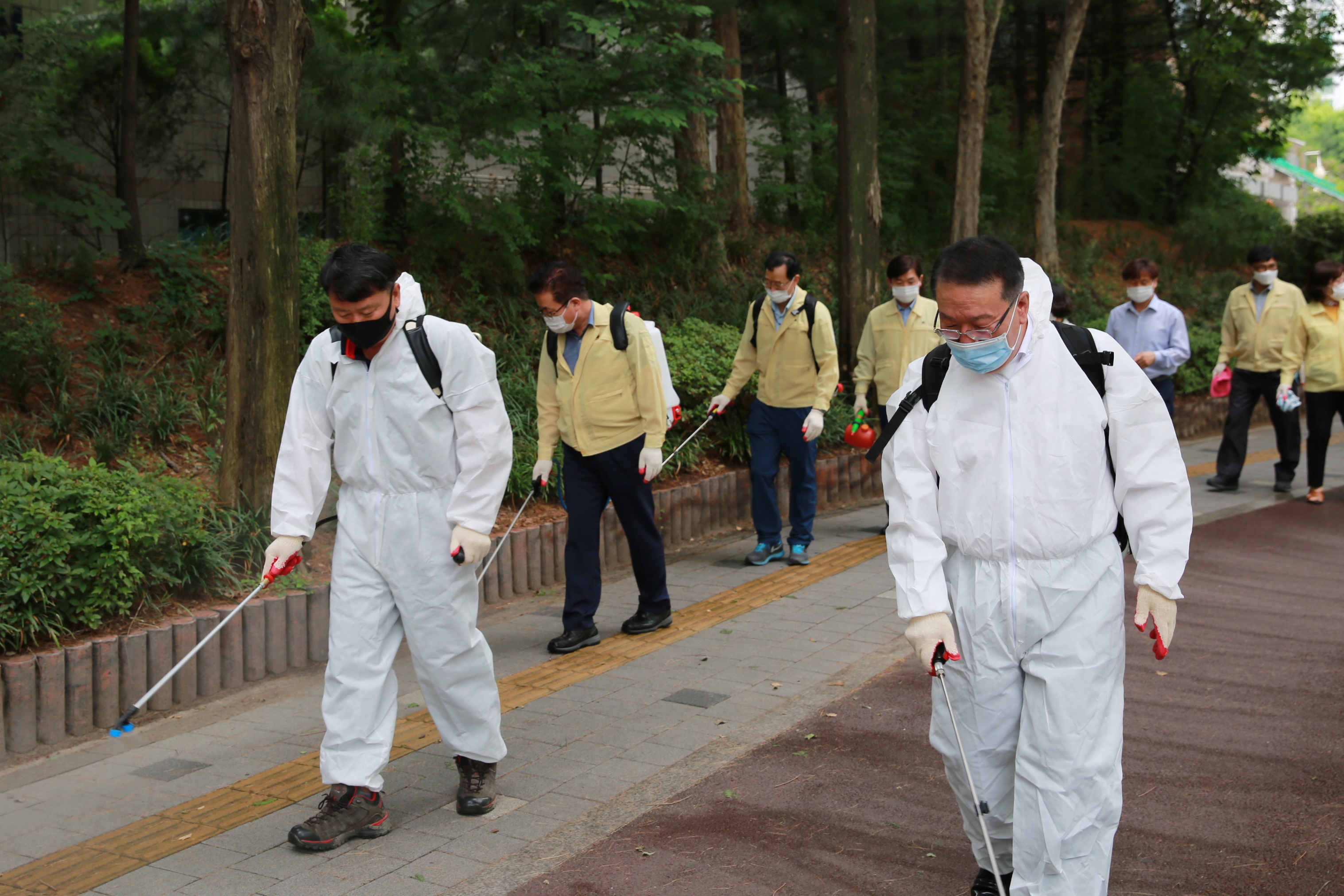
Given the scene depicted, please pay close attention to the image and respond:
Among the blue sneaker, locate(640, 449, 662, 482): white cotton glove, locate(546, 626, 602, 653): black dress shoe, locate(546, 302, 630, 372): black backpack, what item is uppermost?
locate(546, 302, 630, 372): black backpack

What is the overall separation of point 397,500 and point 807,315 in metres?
4.25

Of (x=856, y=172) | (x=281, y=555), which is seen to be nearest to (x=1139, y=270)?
(x=856, y=172)

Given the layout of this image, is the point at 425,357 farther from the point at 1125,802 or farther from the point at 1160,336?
the point at 1160,336

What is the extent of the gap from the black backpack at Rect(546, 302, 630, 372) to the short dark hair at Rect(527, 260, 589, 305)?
0.24 m

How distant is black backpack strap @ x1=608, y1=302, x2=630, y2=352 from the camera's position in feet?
21.0

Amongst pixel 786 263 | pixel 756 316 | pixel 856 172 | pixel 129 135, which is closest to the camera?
pixel 786 263

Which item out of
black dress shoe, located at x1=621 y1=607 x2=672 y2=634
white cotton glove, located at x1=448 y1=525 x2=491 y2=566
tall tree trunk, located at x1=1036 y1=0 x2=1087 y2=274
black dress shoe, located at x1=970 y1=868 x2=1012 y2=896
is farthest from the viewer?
tall tree trunk, located at x1=1036 y1=0 x2=1087 y2=274

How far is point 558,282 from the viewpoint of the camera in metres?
6.19

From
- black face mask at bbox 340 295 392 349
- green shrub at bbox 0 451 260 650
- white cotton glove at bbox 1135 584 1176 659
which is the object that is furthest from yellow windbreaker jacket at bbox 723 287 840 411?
white cotton glove at bbox 1135 584 1176 659

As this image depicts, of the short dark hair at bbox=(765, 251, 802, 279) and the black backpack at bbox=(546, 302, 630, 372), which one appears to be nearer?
the black backpack at bbox=(546, 302, 630, 372)

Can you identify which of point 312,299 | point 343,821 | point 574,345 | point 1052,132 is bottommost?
point 343,821

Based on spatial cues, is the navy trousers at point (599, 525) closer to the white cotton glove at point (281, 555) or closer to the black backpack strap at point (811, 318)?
the black backpack strap at point (811, 318)

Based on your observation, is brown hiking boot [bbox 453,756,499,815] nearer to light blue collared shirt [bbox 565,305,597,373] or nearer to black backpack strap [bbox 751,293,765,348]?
light blue collared shirt [bbox 565,305,597,373]

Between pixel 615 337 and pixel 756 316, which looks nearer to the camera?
pixel 615 337
